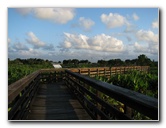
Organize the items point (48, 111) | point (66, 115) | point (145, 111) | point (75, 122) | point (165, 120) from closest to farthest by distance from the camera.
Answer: point (145, 111) < point (165, 120) < point (75, 122) < point (66, 115) < point (48, 111)

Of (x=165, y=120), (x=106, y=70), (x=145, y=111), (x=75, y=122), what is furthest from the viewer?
(x=106, y=70)

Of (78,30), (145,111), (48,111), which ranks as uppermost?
(78,30)

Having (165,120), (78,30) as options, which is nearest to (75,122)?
(165,120)

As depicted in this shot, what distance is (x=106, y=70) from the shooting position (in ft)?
63.3

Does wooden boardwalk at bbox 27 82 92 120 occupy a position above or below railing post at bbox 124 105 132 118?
below

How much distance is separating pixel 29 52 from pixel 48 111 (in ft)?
3.90

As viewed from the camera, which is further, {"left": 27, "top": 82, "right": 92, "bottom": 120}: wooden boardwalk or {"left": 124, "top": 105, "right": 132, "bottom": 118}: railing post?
{"left": 27, "top": 82, "right": 92, "bottom": 120}: wooden boardwalk

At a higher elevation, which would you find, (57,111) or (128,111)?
(128,111)

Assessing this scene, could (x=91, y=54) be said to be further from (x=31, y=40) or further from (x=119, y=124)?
(x=119, y=124)

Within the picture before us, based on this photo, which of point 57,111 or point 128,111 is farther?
point 57,111

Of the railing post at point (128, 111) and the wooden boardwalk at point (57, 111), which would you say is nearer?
the railing post at point (128, 111)

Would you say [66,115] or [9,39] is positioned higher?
[9,39]

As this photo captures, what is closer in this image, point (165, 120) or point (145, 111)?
point (145, 111)

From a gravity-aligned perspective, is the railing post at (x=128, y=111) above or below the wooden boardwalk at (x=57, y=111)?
above
